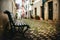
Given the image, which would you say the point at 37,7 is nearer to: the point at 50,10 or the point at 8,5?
the point at 50,10

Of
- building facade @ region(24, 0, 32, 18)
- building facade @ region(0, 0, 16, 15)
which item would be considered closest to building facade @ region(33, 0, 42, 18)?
building facade @ region(24, 0, 32, 18)

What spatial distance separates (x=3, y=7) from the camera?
4.94ft

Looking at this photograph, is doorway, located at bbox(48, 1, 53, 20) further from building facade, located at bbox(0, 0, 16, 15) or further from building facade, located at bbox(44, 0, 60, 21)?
building facade, located at bbox(0, 0, 16, 15)

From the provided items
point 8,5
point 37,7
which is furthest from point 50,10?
point 8,5

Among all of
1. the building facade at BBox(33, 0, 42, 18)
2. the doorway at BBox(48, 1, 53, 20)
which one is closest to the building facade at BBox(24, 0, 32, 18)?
the building facade at BBox(33, 0, 42, 18)

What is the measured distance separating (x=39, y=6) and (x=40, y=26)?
0.54 ft

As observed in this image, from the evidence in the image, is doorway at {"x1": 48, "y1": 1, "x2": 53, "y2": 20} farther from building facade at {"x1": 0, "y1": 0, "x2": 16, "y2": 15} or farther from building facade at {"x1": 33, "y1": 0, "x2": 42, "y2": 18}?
building facade at {"x1": 0, "y1": 0, "x2": 16, "y2": 15}

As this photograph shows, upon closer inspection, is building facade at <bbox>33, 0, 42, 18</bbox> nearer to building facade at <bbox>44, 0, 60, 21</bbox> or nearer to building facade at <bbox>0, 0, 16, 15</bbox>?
building facade at <bbox>44, 0, 60, 21</bbox>

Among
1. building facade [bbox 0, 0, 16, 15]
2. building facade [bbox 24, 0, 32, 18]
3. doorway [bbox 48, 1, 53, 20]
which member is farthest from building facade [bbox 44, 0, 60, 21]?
building facade [bbox 0, 0, 16, 15]

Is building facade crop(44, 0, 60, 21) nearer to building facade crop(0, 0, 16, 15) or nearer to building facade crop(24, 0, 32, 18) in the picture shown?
building facade crop(24, 0, 32, 18)

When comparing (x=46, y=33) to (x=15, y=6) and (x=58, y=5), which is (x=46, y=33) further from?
(x=15, y=6)

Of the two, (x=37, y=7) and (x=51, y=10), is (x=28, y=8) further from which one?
(x=51, y=10)

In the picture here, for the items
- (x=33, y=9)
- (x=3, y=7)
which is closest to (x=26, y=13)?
(x=33, y=9)

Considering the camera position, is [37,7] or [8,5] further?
[37,7]
